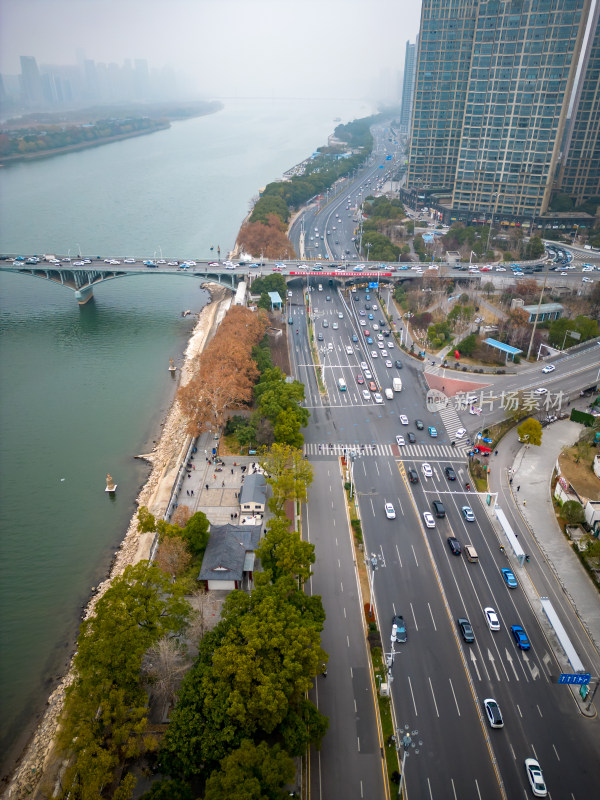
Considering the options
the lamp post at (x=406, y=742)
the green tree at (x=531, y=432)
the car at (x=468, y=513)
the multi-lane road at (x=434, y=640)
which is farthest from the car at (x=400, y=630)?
the green tree at (x=531, y=432)

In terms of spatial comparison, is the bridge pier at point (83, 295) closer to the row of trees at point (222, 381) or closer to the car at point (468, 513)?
the row of trees at point (222, 381)

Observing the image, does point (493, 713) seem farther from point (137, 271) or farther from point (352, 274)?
point (137, 271)

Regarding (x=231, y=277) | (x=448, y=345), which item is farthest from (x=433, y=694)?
(x=231, y=277)

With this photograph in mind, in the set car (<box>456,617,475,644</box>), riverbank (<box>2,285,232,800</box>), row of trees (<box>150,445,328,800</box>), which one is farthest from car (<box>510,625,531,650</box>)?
riverbank (<box>2,285,232,800</box>)

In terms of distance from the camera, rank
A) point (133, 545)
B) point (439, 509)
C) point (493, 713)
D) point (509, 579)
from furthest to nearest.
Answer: point (133, 545)
point (439, 509)
point (509, 579)
point (493, 713)

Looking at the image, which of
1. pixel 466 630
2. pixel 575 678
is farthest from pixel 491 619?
pixel 575 678

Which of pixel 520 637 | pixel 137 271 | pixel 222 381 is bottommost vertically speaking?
pixel 520 637

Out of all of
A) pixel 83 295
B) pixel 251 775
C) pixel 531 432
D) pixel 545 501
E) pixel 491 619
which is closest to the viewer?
pixel 251 775
